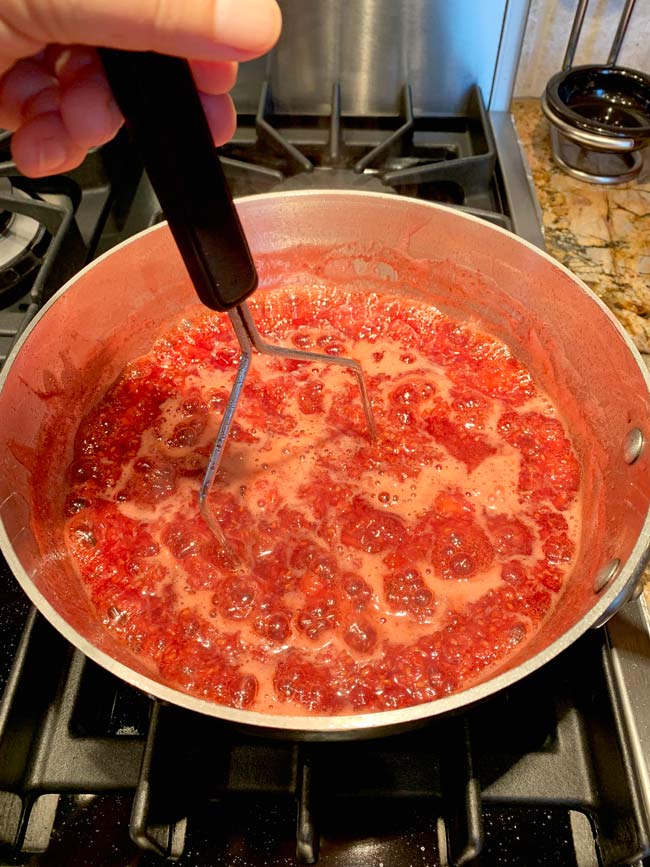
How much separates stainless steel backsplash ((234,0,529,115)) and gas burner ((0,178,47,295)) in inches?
19.6

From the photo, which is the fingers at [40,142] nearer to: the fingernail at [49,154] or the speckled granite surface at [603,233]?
the fingernail at [49,154]

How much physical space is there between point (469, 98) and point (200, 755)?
121 cm

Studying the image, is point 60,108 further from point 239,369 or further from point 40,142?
point 239,369

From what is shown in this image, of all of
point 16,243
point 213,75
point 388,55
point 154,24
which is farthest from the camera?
point 388,55

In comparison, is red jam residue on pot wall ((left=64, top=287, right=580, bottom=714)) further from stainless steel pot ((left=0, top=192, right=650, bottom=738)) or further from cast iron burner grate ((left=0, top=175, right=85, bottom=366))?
cast iron burner grate ((left=0, top=175, right=85, bottom=366))

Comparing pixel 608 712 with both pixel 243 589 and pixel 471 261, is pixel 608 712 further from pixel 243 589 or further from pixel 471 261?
pixel 471 261

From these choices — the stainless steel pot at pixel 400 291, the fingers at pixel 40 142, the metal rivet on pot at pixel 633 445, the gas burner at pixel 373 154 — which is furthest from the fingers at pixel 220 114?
the metal rivet on pot at pixel 633 445

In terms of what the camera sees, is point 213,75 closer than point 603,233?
Yes

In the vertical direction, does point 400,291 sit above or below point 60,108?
below

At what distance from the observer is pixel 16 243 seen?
1.02 meters

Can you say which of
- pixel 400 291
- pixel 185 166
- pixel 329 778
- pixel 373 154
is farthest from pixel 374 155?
pixel 329 778

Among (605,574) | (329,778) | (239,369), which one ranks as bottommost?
(329,778)

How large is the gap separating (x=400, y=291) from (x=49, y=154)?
23.9 inches

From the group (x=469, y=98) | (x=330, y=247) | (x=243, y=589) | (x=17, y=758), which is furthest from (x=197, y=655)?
(x=469, y=98)
